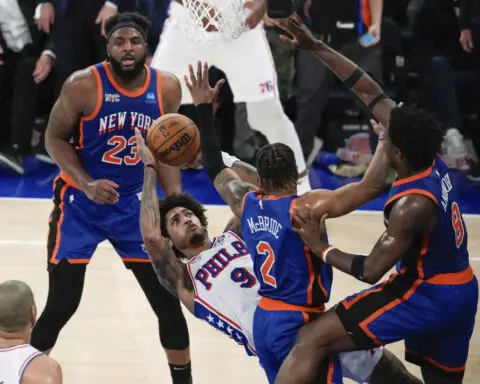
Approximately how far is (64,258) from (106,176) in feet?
1.48

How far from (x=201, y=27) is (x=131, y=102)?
2.26m

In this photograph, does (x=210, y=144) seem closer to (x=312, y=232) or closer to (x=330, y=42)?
(x=312, y=232)

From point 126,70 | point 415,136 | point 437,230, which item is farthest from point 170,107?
point 437,230

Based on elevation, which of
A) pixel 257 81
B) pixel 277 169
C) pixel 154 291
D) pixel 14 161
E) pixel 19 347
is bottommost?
pixel 14 161

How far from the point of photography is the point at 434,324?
427cm

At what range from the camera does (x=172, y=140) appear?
479cm

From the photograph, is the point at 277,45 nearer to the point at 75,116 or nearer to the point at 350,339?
the point at 75,116

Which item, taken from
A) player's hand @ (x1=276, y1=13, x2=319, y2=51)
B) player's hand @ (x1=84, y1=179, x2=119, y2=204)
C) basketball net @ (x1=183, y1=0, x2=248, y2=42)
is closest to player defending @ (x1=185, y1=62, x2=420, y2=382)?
player's hand @ (x1=276, y1=13, x2=319, y2=51)

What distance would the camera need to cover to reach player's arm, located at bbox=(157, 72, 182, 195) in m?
5.26

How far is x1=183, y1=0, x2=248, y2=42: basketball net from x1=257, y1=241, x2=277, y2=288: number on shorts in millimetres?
3068

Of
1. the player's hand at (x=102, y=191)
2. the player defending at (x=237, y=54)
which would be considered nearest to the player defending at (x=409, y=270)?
the player's hand at (x=102, y=191)

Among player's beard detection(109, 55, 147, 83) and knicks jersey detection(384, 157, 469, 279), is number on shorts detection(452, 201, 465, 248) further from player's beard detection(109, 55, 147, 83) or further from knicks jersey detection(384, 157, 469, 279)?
player's beard detection(109, 55, 147, 83)

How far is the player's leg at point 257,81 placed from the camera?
24.9 ft

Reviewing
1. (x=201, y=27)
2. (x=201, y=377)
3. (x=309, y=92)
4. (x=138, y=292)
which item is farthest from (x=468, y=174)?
(x=201, y=377)
